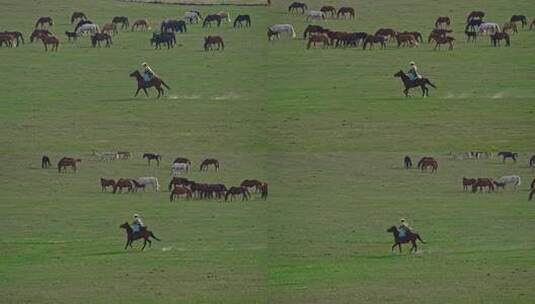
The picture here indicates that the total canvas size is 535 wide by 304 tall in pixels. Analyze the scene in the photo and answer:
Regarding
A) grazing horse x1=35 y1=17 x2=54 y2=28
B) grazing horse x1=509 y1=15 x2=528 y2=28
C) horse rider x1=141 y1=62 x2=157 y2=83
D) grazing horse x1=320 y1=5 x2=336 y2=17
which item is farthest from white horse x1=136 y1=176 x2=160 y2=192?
grazing horse x1=509 y1=15 x2=528 y2=28

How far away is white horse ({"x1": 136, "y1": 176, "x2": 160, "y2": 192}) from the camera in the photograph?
3126 cm

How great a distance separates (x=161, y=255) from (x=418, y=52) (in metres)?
7.53

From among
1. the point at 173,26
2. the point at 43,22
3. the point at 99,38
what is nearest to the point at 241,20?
the point at 173,26

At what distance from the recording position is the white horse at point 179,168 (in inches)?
1241

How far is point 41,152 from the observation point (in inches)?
1252

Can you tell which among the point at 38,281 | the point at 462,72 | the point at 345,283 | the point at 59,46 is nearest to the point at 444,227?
the point at 345,283

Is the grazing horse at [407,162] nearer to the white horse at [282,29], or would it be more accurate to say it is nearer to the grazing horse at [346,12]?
the white horse at [282,29]

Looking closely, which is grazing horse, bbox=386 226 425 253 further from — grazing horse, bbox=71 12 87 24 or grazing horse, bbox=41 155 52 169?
grazing horse, bbox=71 12 87 24

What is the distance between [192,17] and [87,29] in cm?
204

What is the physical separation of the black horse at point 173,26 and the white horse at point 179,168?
13.0ft

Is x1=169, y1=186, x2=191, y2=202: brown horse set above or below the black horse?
below

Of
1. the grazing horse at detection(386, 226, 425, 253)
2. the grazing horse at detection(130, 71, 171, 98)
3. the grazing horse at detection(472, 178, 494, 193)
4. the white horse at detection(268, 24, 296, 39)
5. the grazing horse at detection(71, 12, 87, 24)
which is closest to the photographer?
the grazing horse at detection(386, 226, 425, 253)

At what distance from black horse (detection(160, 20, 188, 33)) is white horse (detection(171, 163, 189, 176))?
13.0 feet

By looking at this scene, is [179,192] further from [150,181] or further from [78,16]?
[78,16]
